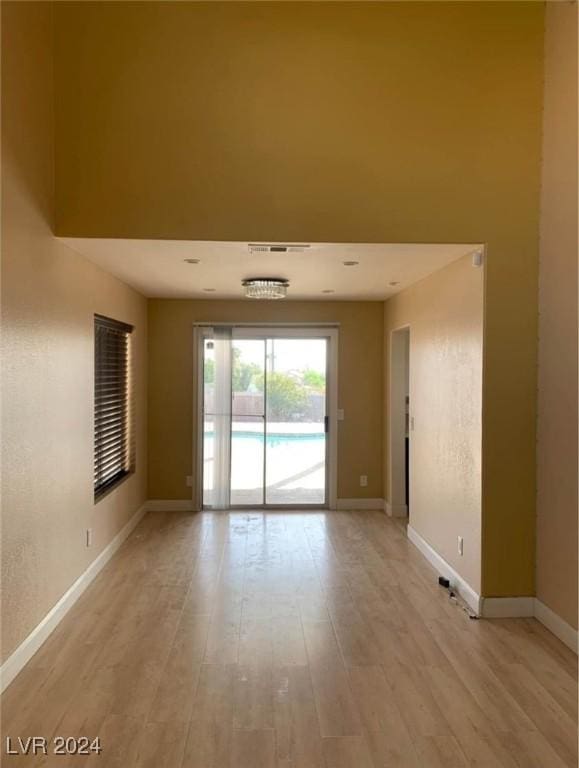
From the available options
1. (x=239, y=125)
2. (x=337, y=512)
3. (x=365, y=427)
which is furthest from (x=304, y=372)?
(x=239, y=125)

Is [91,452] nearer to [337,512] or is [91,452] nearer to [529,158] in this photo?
[337,512]

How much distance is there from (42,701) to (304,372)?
425 cm

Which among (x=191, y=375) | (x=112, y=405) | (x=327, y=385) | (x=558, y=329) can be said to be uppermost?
(x=558, y=329)

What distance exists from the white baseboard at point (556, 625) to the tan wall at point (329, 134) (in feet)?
1.10

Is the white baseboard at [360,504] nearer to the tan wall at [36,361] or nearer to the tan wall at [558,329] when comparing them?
the tan wall at [558,329]

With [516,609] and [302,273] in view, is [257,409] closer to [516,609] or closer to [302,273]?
[302,273]

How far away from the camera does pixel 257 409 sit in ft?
20.2

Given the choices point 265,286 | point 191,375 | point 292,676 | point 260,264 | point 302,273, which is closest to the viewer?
point 292,676

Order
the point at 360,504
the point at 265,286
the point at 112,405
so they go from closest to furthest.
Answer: the point at 265,286 → the point at 112,405 → the point at 360,504

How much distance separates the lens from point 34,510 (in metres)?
2.91

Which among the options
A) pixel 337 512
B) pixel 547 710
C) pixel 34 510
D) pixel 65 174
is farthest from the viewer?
pixel 337 512

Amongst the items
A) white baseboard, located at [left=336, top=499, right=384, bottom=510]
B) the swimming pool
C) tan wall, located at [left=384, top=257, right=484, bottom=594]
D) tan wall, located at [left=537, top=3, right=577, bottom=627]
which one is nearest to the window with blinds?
the swimming pool

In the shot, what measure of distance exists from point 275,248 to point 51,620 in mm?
2664

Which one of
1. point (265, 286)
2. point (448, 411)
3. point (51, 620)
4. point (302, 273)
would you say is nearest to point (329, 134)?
point (302, 273)
